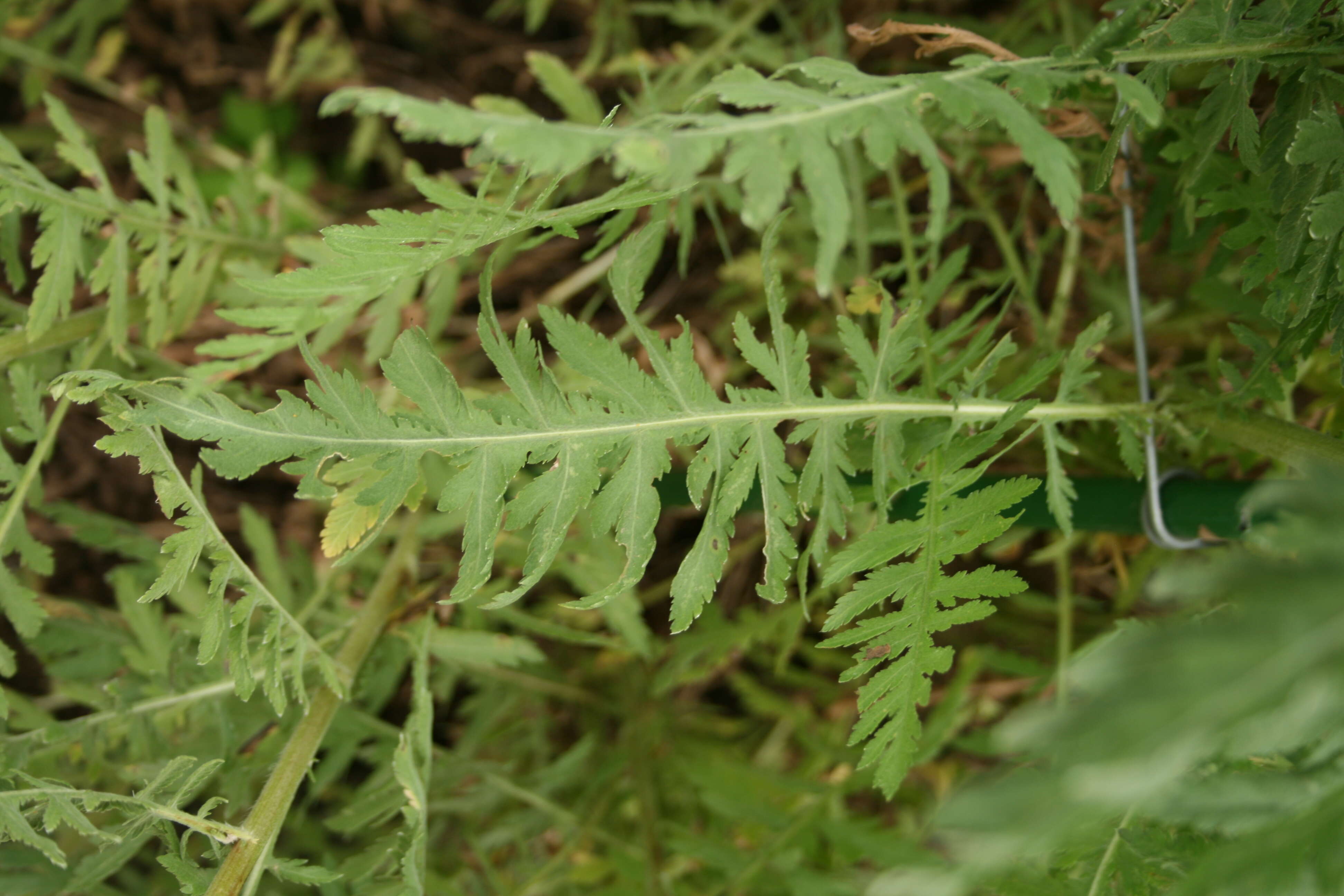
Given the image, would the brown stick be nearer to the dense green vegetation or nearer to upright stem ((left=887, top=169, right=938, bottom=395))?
the dense green vegetation

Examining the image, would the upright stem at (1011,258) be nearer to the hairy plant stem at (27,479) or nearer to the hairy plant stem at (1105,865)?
the hairy plant stem at (1105,865)

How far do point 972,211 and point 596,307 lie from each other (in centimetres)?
83

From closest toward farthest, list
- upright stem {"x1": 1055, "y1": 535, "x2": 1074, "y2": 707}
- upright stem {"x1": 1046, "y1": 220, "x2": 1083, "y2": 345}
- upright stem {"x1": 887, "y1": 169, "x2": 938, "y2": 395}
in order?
1. upright stem {"x1": 887, "y1": 169, "x2": 938, "y2": 395}
2. upright stem {"x1": 1055, "y1": 535, "x2": 1074, "y2": 707}
3. upright stem {"x1": 1046, "y1": 220, "x2": 1083, "y2": 345}

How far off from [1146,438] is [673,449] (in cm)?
86

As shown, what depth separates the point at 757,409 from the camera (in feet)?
3.01

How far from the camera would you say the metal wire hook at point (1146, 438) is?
3.47 feet

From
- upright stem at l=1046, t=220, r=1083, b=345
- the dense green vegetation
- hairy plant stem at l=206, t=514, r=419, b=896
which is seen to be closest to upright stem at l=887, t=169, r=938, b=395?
the dense green vegetation

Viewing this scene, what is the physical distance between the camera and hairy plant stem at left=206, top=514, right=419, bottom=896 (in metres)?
0.92

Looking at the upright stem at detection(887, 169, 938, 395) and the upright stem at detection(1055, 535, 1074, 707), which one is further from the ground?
the upright stem at detection(887, 169, 938, 395)

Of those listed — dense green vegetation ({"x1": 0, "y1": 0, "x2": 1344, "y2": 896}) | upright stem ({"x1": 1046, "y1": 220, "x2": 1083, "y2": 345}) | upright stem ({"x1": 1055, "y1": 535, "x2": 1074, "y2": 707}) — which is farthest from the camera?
upright stem ({"x1": 1046, "y1": 220, "x2": 1083, "y2": 345})

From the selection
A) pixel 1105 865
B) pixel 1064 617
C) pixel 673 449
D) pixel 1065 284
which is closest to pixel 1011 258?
pixel 1065 284

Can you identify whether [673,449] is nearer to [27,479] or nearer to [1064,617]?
[1064,617]

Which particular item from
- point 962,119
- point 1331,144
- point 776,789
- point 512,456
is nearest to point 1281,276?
point 1331,144

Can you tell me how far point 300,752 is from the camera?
3.38 ft
